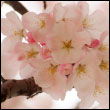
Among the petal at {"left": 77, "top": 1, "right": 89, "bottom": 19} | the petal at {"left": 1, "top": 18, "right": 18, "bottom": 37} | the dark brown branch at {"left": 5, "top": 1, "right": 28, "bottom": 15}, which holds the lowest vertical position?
the petal at {"left": 1, "top": 18, "right": 18, "bottom": 37}

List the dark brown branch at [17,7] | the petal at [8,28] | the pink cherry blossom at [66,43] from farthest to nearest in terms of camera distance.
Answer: the dark brown branch at [17,7] → the petal at [8,28] → the pink cherry blossom at [66,43]

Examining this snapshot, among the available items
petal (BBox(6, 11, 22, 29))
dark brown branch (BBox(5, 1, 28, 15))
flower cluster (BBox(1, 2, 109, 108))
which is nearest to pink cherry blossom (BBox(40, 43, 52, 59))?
flower cluster (BBox(1, 2, 109, 108))

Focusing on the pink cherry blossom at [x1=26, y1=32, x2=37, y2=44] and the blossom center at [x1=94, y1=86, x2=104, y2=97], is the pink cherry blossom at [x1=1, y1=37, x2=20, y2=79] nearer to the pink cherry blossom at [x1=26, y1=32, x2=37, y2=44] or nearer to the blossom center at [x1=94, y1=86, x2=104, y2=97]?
the pink cherry blossom at [x1=26, y1=32, x2=37, y2=44]

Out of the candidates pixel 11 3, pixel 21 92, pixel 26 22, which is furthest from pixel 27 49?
pixel 11 3

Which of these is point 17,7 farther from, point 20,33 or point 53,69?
point 53,69

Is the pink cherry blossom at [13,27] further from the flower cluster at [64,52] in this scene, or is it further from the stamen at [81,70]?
the stamen at [81,70]

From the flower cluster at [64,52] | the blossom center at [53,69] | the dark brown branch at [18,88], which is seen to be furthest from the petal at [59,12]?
the dark brown branch at [18,88]
